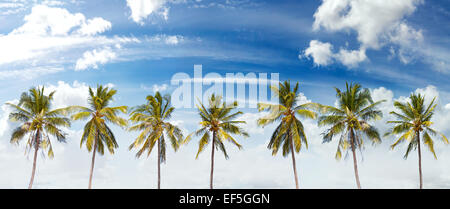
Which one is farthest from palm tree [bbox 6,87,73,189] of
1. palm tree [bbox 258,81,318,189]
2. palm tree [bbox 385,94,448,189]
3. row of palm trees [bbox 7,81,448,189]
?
palm tree [bbox 385,94,448,189]

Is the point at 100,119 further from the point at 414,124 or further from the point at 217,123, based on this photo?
the point at 414,124

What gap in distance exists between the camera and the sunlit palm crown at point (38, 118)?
3362 cm

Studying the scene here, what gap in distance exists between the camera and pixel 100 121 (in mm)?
33562

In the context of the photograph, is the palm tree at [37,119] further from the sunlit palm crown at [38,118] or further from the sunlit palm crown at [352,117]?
the sunlit palm crown at [352,117]

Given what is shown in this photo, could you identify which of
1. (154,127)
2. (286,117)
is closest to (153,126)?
(154,127)

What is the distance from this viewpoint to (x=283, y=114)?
110ft

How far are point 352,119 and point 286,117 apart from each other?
5983mm

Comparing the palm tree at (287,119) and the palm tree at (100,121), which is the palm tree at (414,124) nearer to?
the palm tree at (287,119)

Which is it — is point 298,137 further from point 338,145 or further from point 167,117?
point 167,117

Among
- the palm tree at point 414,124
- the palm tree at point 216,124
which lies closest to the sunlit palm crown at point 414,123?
the palm tree at point 414,124
